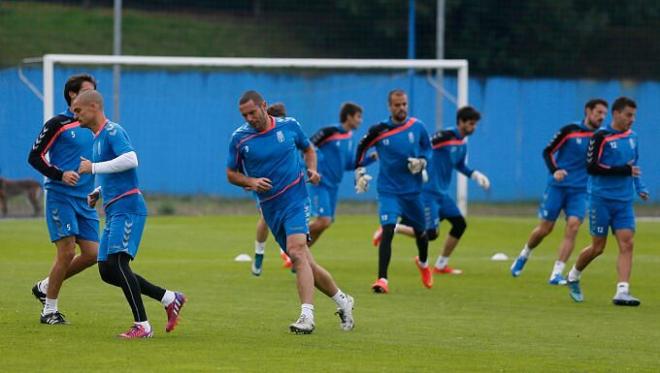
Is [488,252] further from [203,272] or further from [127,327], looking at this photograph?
[127,327]

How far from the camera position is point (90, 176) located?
12391mm

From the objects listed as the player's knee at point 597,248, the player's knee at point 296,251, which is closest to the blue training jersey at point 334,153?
the player's knee at point 597,248

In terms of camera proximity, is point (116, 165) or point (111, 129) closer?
point (116, 165)

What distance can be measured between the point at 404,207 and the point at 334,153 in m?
3.34

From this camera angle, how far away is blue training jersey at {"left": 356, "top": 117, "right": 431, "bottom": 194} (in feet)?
54.1

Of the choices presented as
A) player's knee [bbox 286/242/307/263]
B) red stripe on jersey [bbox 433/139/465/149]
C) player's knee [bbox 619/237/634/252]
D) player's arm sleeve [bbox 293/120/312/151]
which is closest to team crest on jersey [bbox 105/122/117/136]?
player's arm sleeve [bbox 293/120/312/151]

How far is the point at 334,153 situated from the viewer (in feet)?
65.2

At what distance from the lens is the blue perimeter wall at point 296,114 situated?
95.7 ft

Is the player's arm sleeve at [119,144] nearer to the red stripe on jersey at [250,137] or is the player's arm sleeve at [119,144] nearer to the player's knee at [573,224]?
the red stripe on jersey at [250,137]

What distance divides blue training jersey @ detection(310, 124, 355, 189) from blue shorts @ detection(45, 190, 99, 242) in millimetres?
7538

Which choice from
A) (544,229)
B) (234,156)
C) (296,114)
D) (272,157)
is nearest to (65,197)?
(234,156)

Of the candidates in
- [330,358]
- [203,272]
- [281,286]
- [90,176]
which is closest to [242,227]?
[203,272]

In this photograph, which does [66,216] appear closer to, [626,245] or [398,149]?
[398,149]

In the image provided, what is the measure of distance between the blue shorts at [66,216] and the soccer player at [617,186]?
5850 mm
